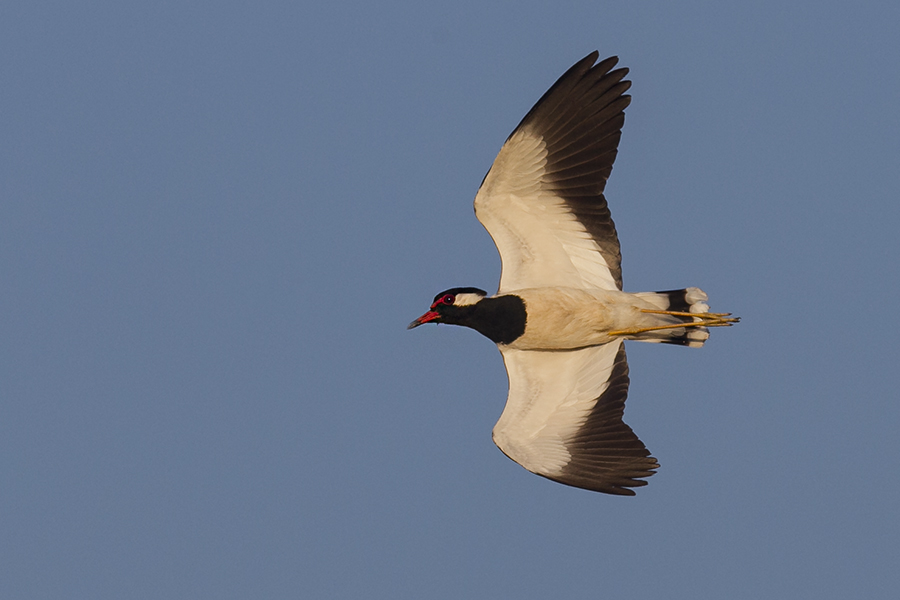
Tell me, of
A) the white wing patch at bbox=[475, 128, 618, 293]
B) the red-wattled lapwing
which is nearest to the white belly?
the red-wattled lapwing

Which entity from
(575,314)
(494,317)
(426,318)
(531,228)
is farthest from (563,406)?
(531,228)

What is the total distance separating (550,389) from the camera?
1164 cm

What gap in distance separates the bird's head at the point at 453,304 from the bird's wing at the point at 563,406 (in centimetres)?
55

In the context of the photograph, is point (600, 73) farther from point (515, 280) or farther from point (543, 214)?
point (515, 280)

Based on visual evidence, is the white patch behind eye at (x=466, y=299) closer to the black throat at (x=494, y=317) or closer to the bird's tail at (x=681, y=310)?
the black throat at (x=494, y=317)

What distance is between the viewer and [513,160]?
10836mm

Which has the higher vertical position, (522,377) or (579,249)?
(579,249)

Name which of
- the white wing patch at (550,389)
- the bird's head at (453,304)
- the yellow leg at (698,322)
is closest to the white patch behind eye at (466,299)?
the bird's head at (453,304)

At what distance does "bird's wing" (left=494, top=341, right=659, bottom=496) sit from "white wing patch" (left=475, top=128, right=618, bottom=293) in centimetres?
72

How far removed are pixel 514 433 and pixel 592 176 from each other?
2.54 m

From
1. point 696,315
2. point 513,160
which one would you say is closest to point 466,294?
point 513,160

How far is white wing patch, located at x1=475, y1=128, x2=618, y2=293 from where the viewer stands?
35.7 ft

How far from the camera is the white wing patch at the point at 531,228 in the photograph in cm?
1087

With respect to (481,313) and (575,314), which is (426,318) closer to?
(481,313)
